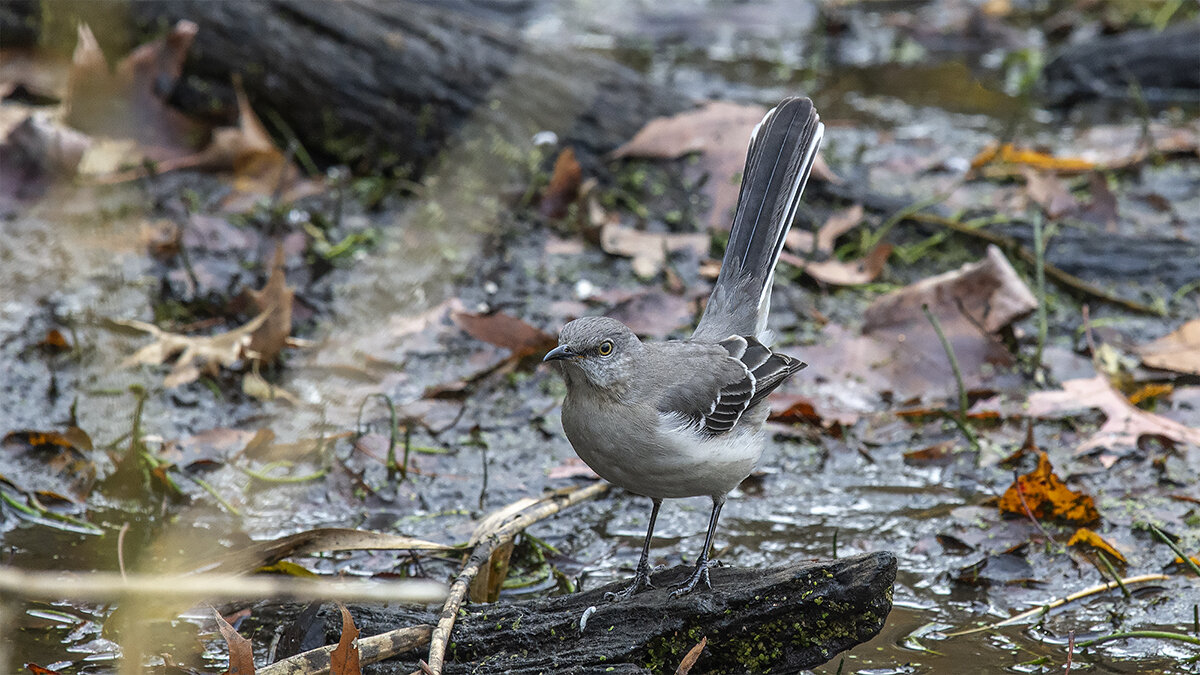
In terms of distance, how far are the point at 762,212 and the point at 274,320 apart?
99.4 inches

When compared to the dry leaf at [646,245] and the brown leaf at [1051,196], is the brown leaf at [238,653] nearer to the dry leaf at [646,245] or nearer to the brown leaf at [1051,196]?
the dry leaf at [646,245]

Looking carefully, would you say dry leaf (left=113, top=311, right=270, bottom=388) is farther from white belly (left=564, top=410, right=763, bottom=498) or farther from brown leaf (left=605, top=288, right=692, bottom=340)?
white belly (left=564, top=410, right=763, bottom=498)

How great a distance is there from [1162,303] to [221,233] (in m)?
5.48

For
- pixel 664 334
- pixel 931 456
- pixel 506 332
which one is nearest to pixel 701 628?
pixel 931 456

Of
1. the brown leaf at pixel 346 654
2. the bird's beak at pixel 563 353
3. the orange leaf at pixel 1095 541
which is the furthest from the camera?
the orange leaf at pixel 1095 541

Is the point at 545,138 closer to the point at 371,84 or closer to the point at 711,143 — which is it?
the point at 711,143

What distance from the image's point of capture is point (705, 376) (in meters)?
4.36

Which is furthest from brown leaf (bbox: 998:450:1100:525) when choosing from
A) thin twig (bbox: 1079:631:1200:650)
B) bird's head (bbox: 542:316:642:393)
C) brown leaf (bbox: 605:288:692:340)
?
brown leaf (bbox: 605:288:692:340)

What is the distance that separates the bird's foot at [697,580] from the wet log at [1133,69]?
24.6 feet

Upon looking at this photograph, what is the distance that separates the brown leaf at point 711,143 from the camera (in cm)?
737

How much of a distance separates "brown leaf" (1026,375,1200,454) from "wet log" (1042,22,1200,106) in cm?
538

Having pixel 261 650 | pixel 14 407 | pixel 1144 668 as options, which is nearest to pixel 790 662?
pixel 1144 668

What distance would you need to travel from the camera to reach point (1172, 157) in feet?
27.0

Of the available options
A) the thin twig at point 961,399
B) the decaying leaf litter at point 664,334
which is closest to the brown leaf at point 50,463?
the decaying leaf litter at point 664,334
